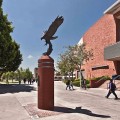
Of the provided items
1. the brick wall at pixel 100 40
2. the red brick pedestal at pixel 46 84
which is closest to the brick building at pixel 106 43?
the brick wall at pixel 100 40

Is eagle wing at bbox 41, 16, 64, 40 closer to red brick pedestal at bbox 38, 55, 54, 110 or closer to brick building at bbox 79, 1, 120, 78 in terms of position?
red brick pedestal at bbox 38, 55, 54, 110

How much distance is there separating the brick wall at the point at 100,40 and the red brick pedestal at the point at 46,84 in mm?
33623

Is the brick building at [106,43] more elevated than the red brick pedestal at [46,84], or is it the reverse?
the brick building at [106,43]

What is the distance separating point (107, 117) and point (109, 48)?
33.1 meters

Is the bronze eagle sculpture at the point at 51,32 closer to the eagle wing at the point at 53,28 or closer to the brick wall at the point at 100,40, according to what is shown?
the eagle wing at the point at 53,28

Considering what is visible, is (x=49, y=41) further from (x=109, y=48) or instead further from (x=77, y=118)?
(x=109, y=48)

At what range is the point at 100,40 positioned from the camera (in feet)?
174

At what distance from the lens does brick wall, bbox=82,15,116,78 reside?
4784cm

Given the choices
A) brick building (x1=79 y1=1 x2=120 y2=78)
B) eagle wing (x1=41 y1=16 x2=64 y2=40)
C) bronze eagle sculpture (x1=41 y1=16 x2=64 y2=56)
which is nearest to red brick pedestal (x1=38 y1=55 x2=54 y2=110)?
bronze eagle sculpture (x1=41 y1=16 x2=64 y2=56)

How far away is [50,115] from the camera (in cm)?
1201

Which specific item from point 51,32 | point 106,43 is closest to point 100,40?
point 106,43

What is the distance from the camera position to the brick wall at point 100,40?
47844 millimetres

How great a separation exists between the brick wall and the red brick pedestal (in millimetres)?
33623

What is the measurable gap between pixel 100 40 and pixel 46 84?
133 feet
